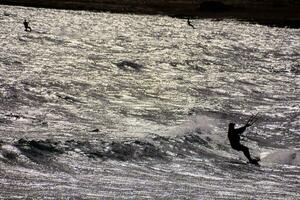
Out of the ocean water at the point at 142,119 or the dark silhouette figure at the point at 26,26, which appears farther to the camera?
the dark silhouette figure at the point at 26,26

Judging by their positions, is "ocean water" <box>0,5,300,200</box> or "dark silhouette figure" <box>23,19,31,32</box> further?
"dark silhouette figure" <box>23,19,31,32</box>

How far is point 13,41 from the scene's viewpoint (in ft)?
193

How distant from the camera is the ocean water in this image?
1662 centimetres

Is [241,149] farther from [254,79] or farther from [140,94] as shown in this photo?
[254,79]

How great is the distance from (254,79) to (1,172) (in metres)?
29.8

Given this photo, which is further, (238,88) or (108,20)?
(108,20)

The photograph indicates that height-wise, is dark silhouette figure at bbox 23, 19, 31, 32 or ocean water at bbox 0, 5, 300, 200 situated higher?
dark silhouette figure at bbox 23, 19, 31, 32

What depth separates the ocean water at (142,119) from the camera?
655 inches

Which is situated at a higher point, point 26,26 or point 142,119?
point 26,26

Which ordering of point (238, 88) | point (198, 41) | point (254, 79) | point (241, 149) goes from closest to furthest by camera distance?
point (241, 149)
point (238, 88)
point (254, 79)
point (198, 41)

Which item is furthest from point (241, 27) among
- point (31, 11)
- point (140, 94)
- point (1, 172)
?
point (1, 172)

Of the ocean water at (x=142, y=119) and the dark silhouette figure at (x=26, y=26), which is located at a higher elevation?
the dark silhouette figure at (x=26, y=26)

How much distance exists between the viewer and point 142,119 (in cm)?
2762

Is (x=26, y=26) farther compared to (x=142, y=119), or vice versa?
(x=26, y=26)
